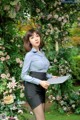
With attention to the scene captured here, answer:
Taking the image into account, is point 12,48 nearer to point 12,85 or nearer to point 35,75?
point 12,85

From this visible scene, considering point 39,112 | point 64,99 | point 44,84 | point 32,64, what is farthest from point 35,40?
point 64,99

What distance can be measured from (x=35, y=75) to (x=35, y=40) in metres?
0.33

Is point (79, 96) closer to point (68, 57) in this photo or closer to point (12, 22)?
point (68, 57)

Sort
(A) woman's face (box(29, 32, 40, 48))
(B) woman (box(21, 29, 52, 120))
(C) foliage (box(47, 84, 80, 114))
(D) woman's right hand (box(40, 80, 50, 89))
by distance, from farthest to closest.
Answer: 1. (C) foliage (box(47, 84, 80, 114))
2. (A) woman's face (box(29, 32, 40, 48))
3. (B) woman (box(21, 29, 52, 120))
4. (D) woman's right hand (box(40, 80, 50, 89))

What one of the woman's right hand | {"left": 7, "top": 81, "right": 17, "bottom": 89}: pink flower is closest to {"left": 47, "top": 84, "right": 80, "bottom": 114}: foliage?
{"left": 7, "top": 81, "right": 17, "bottom": 89}: pink flower

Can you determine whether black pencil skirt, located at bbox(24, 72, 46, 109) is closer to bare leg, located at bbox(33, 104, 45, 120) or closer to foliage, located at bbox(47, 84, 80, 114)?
bare leg, located at bbox(33, 104, 45, 120)

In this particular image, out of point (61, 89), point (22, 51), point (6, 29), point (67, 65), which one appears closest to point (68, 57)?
point (67, 65)

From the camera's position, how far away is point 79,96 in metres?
7.73

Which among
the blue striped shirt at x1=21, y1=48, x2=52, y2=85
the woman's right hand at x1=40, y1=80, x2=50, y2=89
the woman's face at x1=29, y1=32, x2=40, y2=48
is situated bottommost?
the woman's right hand at x1=40, y1=80, x2=50, y2=89

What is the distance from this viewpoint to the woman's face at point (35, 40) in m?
3.65

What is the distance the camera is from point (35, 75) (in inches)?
142

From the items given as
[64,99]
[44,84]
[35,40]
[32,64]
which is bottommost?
[64,99]

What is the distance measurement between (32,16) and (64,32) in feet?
2.64

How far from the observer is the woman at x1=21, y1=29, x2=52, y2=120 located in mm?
3521
